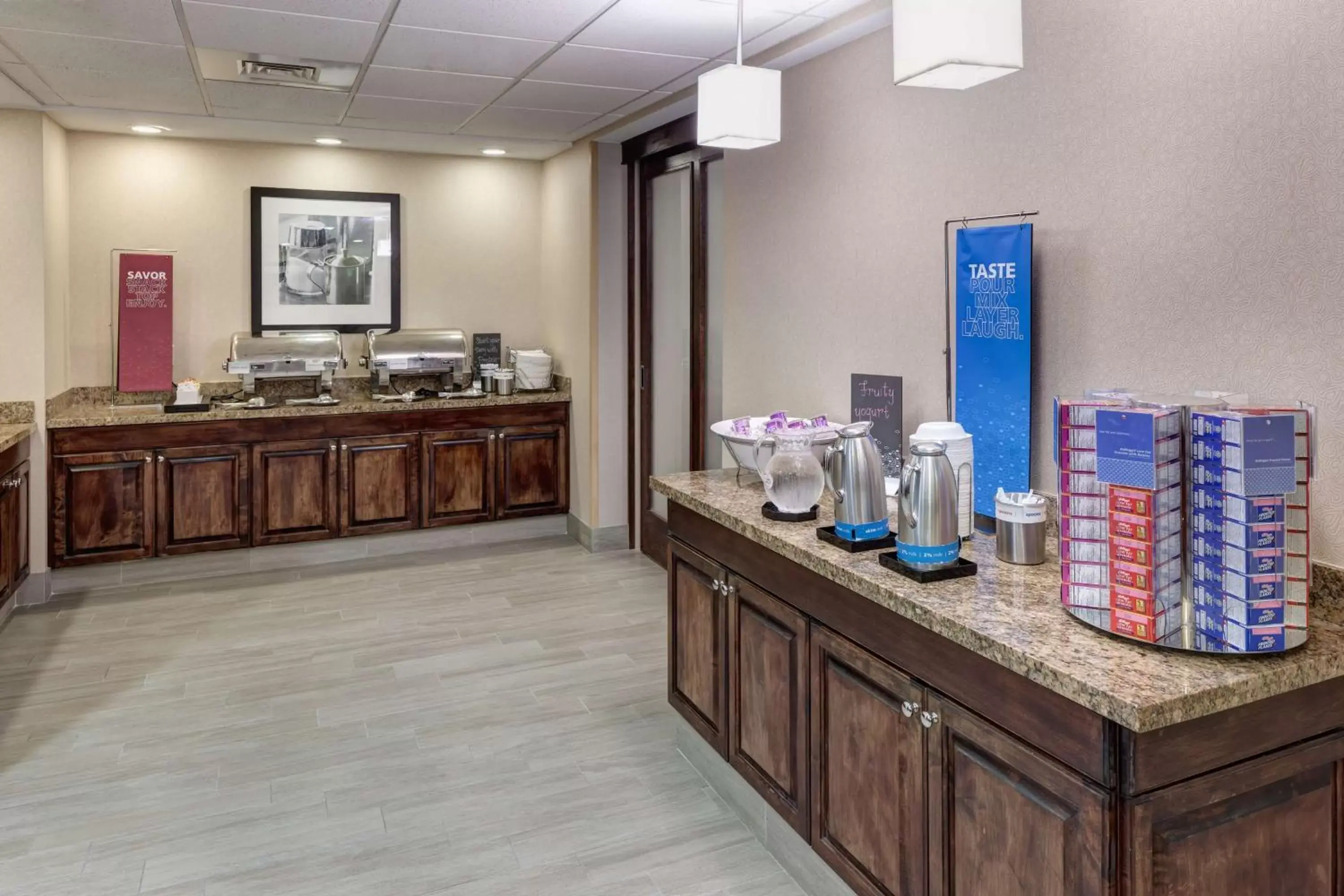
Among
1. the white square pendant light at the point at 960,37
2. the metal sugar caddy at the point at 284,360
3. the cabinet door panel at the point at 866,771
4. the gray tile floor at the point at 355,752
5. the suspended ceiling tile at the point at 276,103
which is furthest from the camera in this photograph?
the metal sugar caddy at the point at 284,360

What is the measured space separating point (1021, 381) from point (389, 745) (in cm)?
236

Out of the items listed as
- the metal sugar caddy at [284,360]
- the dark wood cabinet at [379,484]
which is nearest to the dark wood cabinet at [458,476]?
the dark wood cabinet at [379,484]

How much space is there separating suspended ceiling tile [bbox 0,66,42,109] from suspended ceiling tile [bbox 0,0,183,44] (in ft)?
3.16

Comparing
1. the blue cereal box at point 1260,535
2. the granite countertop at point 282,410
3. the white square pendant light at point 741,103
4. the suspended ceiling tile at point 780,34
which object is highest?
the suspended ceiling tile at point 780,34

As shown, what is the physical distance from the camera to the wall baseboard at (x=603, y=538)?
580 cm

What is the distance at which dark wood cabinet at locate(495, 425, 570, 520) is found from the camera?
5.96 meters

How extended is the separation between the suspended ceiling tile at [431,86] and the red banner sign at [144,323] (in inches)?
73.6

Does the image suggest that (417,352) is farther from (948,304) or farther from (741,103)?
(948,304)

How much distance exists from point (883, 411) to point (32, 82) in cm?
398

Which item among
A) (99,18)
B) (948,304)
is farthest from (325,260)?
(948,304)

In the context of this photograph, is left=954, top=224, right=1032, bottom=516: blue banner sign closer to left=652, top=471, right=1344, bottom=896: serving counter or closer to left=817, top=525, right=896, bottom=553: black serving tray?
left=652, top=471, right=1344, bottom=896: serving counter

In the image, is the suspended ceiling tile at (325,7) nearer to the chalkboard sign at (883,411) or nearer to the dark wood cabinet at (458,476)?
the chalkboard sign at (883,411)

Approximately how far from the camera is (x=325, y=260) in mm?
5879

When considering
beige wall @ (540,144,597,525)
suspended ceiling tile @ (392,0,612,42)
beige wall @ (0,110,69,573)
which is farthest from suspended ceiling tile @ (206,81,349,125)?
beige wall @ (540,144,597,525)
